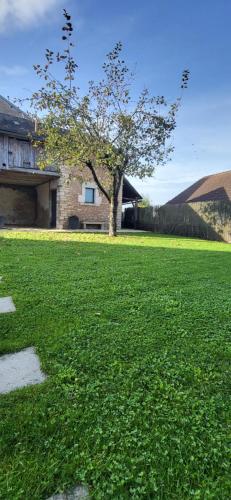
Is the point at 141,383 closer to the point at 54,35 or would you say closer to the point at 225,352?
the point at 225,352

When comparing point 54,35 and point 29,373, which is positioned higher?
point 54,35

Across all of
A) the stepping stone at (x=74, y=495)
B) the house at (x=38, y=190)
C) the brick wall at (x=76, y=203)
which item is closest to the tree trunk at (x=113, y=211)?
the house at (x=38, y=190)

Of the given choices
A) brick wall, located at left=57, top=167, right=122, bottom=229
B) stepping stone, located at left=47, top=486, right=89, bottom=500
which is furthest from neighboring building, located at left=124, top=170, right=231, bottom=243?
stepping stone, located at left=47, top=486, right=89, bottom=500

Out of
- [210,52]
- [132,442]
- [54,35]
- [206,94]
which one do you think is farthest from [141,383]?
[206,94]

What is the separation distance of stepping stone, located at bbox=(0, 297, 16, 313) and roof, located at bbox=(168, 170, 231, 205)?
51.0 feet

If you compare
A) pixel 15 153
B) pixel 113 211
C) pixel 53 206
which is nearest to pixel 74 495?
pixel 113 211

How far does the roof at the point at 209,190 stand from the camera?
17.7 m

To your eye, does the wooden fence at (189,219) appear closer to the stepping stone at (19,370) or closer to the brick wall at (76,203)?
the brick wall at (76,203)

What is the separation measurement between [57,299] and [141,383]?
168cm

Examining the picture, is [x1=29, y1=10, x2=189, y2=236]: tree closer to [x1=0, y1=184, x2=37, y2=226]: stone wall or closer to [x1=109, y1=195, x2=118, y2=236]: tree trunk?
[x1=109, y1=195, x2=118, y2=236]: tree trunk

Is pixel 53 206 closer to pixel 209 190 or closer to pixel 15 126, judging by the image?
pixel 15 126

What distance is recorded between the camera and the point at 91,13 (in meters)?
8.40

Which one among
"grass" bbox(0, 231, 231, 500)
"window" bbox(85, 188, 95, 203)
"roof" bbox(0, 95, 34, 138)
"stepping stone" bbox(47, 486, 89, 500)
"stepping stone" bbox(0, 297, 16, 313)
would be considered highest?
"roof" bbox(0, 95, 34, 138)

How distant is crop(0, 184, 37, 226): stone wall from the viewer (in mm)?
18766
